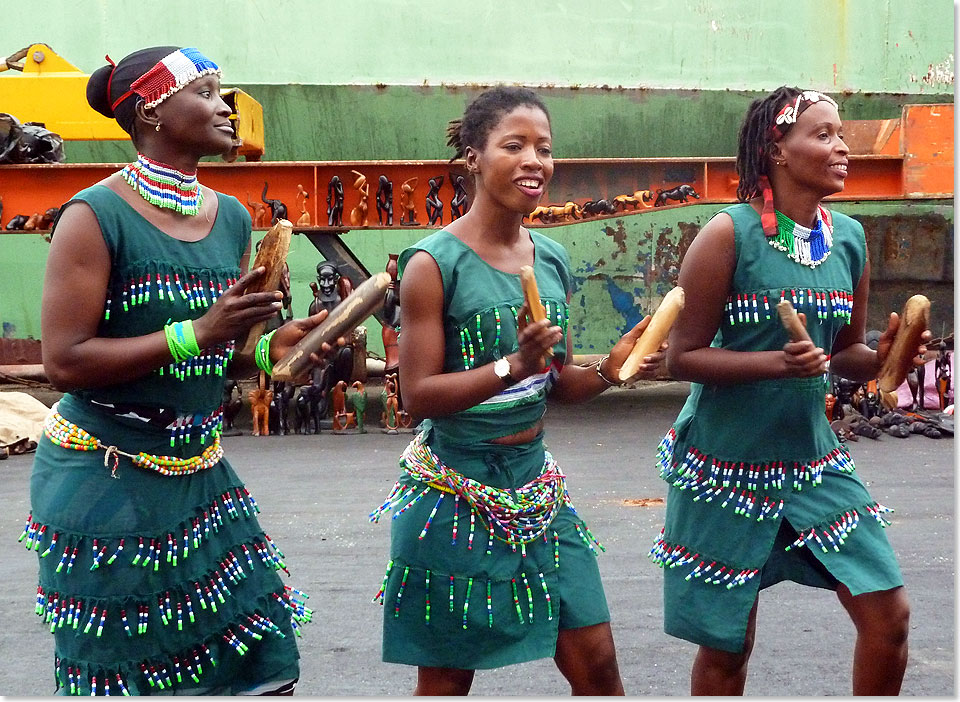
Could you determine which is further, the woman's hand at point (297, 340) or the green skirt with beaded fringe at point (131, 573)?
the green skirt with beaded fringe at point (131, 573)

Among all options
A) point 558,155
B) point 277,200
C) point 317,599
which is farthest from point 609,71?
point 317,599

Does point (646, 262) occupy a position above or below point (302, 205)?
below

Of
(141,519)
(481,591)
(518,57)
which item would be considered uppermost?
(518,57)

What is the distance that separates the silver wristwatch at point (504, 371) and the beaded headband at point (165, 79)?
3.51 feet

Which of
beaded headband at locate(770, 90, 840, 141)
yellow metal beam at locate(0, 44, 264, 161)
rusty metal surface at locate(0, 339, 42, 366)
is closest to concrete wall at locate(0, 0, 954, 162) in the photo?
yellow metal beam at locate(0, 44, 264, 161)

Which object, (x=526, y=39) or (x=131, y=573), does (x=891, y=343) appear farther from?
(x=526, y=39)

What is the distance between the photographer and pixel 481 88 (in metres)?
13.3

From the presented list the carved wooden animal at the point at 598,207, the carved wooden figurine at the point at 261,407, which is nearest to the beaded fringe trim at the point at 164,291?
the carved wooden figurine at the point at 261,407

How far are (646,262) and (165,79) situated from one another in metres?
8.30

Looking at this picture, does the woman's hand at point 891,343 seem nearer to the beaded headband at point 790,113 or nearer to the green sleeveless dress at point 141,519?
the beaded headband at point 790,113

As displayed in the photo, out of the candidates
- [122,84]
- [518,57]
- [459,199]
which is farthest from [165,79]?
[518,57]

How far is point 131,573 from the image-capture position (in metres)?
2.62

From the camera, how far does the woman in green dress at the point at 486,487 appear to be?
2.71 m

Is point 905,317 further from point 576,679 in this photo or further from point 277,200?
point 277,200
